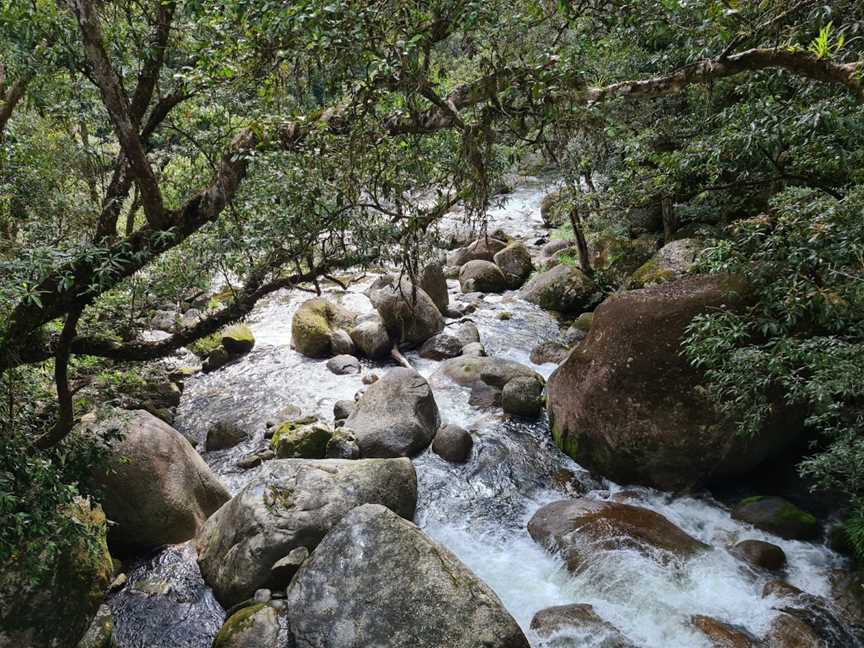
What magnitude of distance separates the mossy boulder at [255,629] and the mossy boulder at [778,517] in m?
5.93

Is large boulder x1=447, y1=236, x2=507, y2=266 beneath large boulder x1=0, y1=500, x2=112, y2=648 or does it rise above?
beneath

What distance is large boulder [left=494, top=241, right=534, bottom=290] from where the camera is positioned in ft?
60.2

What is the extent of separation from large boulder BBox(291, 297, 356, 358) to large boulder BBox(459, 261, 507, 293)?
5.52 metres

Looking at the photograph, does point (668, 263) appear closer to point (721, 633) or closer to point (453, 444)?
point (453, 444)

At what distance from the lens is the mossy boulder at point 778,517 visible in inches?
249

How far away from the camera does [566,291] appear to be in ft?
50.1

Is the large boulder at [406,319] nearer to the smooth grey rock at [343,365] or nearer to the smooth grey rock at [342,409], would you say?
the smooth grey rock at [343,365]

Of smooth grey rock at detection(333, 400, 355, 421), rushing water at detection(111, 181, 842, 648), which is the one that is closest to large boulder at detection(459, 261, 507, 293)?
rushing water at detection(111, 181, 842, 648)

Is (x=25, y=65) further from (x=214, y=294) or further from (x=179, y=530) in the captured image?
(x=214, y=294)

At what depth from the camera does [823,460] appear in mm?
4891

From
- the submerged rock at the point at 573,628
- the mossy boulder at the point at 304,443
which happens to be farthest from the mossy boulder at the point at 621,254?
the submerged rock at the point at 573,628

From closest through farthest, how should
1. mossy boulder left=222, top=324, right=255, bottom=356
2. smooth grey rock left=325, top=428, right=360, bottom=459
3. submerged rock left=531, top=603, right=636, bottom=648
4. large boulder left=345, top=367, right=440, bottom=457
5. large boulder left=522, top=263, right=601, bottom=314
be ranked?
submerged rock left=531, top=603, right=636, bottom=648, smooth grey rock left=325, top=428, right=360, bottom=459, large boulder left=345, top=367, right=440, bottom=457, mossy boulder left=222, top=324, right=255, bottom=356, large boulder left=522, top=263, right=601, bottom=314

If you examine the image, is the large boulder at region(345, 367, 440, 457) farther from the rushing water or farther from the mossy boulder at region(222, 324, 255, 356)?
the mossy boulder at region(222, 324, 255, 356)

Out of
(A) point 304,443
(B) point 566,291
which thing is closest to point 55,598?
(A) point 304,443
